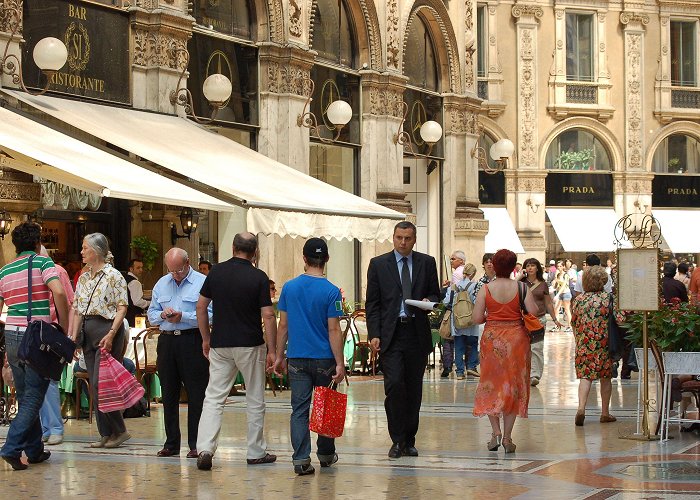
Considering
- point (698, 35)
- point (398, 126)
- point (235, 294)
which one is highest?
point (698, 35)

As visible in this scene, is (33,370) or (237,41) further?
(237,41)

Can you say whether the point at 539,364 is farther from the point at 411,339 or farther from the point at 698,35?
the point at 698,35

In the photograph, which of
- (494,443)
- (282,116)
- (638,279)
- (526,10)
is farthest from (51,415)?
(526,10)

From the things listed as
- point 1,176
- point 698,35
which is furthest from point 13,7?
point 698,35

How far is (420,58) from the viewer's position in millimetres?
27281

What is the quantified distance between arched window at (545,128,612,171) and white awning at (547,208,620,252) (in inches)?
53.0

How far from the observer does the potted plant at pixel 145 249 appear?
61.0 ft

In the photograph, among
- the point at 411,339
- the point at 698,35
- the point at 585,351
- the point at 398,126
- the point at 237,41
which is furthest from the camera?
the point at 698,35

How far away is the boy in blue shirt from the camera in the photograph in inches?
389

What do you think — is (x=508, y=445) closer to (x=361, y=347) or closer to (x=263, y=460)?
(x=263, y=460)

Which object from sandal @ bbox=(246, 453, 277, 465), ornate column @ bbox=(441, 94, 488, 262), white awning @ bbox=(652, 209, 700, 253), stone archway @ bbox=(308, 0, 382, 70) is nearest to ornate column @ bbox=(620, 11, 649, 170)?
white awning @ bbox=(652, 209, 700, 253)

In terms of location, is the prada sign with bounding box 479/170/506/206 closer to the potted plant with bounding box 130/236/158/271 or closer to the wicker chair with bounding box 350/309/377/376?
the wicker chair with bounding box 350/309/377/376

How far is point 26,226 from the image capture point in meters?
10.5

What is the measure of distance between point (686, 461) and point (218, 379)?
350 centimetres
